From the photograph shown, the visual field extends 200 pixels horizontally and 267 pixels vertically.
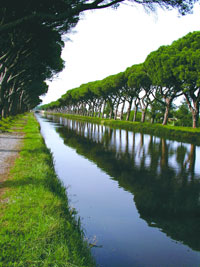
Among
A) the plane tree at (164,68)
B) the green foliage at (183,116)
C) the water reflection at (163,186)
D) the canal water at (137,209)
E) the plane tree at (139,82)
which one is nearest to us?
the canal water at (137,209)

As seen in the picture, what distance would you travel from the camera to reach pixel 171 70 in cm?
3431

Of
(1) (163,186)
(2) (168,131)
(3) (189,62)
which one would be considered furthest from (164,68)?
(1) (163,186)

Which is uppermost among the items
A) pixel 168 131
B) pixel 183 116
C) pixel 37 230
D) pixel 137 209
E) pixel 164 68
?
pixel 164 68

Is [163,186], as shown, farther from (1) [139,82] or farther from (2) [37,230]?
(1) [139,82]

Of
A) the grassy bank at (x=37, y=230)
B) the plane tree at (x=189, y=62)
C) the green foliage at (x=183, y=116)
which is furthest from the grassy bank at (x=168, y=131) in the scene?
the grassy bank at (x=37, y=230)

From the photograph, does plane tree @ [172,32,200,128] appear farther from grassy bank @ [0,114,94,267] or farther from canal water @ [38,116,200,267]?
grassy bank @ [0,114,94,267]

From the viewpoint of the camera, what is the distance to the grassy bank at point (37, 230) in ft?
12.6

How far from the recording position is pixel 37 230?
4.65 meters

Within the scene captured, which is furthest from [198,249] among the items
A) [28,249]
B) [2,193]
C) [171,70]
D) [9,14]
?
[171,70]

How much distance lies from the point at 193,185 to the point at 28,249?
29.8 feet

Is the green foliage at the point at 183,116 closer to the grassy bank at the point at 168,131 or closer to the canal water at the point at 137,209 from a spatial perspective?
the grassy bank at the point at 168,131

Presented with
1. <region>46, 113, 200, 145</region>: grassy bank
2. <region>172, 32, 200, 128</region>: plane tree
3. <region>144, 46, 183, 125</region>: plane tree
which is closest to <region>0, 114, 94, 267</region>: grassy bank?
<region>46, 113, 200, 145</region>: grassy bank

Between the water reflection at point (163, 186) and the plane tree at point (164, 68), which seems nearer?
the water reflection at point (163, 186)

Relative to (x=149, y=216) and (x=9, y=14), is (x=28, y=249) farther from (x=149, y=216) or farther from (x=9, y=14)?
(x=9, y=14)
